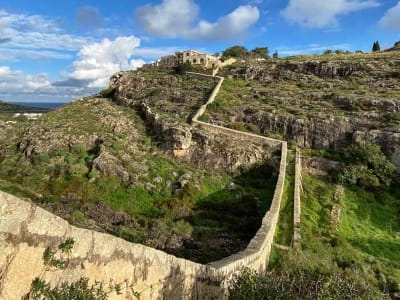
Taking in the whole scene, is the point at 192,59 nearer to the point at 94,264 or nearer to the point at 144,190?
the point at 144,190

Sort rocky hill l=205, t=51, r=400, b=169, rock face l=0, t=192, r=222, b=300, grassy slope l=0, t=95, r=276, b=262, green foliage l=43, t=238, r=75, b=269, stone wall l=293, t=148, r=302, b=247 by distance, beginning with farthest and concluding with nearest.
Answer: rocky hill l=205, t=51, r=400, b=169
grassy slope l=0, t=95, r=276, b=262
stone wall l=293, t=148, r=302, b=247
green foliage l=43, t=238, r=75, b=269
rock face l=0, t=192, r=222, b=300

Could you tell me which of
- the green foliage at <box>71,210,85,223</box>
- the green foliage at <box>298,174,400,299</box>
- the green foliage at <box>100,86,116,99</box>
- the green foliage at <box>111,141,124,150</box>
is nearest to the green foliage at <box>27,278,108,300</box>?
the green foliage at <box>298,174,400,299</box>

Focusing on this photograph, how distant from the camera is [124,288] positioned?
10.2 m

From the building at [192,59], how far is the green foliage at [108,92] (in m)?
12.5

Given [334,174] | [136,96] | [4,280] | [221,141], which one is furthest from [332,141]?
[4,280]

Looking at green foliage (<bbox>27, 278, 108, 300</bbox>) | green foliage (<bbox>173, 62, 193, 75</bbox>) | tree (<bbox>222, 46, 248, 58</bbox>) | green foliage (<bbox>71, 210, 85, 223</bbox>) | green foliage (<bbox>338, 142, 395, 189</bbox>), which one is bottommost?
green foliage (<bbox>71, 210, 85, 223</bbox>)

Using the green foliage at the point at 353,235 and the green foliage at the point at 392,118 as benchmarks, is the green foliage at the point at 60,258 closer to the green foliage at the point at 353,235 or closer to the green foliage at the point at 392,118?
the green foliage at the point at 353,235

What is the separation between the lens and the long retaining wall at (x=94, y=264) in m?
7.89

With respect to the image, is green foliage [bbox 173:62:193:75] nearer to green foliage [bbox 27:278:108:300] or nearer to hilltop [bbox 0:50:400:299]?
hilltop [bbox 0:50:400:299]

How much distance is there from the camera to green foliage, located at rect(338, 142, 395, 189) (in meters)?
29.7

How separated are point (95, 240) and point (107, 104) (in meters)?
41.6

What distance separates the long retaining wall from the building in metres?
51.6

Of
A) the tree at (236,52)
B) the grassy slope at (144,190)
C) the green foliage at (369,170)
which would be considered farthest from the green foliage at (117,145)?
the tree at (236,52)

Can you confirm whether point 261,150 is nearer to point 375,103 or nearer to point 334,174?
point 334,174
